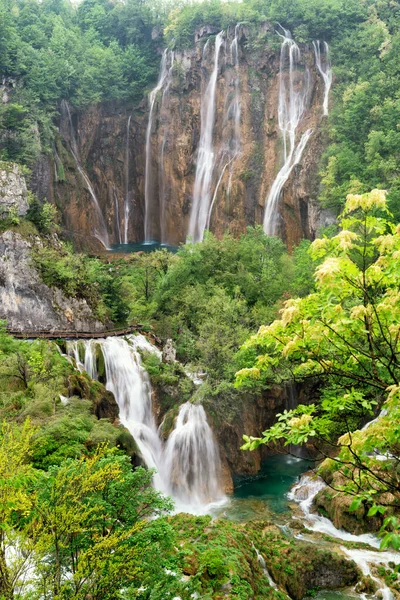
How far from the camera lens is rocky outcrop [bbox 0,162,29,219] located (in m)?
27.8

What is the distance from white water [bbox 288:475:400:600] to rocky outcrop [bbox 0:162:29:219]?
2160cm

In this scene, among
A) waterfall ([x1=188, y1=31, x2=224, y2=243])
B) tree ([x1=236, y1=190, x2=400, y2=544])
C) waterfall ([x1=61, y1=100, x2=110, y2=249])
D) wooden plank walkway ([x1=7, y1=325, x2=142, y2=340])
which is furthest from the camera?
waterfall ([x1=61, y1=100, x2=110, y2=249])

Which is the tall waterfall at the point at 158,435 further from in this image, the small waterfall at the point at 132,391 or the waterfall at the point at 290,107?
the waterfall at the point at 290,107

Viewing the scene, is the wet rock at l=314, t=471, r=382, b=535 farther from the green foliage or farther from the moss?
the green foliage

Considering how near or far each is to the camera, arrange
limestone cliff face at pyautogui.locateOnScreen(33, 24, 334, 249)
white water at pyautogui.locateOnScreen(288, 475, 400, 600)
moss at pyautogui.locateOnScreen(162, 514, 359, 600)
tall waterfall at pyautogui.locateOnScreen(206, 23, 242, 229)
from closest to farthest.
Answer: moss at pyautogui.locateOnScreen(162, 514, 359, 600) < white water at pyautogui.locateOnScreen(288, 475, 400, 600) < limestone cliff face at pyautogui.locateOnScreen(33, 24, 334, 249) < tall waterfall at pyautogui.locateOnScreen(206, 23, 242, 229)

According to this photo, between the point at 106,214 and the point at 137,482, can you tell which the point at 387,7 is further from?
the point at 137,482

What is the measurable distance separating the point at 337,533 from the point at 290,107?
1422 inches

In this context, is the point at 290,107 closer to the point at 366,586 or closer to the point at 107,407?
the point at 107,407

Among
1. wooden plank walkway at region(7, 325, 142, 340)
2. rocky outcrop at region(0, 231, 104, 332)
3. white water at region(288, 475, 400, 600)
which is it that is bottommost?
white water at region(288, 475, 400, 600)

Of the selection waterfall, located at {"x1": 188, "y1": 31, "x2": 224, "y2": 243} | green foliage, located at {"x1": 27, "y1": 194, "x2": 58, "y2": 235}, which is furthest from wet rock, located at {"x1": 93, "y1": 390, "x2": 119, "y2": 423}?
waterfall, located at {"x1": 188, "y1": 31, "x2": 224, "y2": 243}

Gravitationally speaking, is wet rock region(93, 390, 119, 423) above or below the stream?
above

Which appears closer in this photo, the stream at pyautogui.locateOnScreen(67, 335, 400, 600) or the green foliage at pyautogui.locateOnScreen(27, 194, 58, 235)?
the stream at pyautogui.locateOnScreen(67, 335, 400, 600)

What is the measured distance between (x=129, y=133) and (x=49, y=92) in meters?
9.36

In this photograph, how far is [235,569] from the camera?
1095cm
